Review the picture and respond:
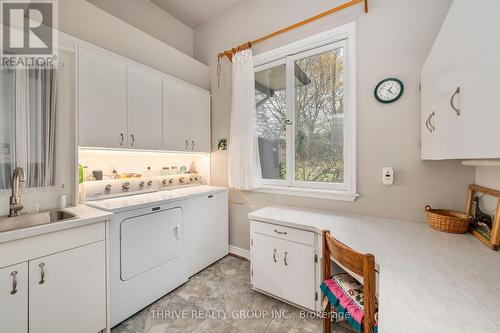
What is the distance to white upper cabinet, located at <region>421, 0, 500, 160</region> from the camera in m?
0.76

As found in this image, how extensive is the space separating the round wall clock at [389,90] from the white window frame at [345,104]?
204 millimetres

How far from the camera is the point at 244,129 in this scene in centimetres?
259

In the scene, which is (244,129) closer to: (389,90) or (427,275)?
(389,90)

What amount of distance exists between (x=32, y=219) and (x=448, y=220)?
2.95m

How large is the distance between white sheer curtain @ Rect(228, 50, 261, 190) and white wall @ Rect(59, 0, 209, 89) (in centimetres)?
71

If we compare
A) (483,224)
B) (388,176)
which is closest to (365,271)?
(483,224)

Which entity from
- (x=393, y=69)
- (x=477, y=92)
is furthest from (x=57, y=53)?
(x=393, y=69)

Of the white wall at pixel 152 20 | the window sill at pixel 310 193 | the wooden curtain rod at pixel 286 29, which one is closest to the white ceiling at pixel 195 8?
the white wall at pixel 152 20

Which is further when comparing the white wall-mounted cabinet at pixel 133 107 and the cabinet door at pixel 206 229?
the cabinet door at pixel 206 229

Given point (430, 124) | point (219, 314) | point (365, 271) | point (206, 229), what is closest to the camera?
point (365, 271)

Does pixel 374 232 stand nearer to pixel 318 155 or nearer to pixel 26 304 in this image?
pixel 318 155

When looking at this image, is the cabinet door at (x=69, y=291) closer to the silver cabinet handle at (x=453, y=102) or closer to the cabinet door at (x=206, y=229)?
the cabinet door at (x=206, y=229)

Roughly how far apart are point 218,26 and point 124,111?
1913mm

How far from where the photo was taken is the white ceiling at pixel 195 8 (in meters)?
2.74
